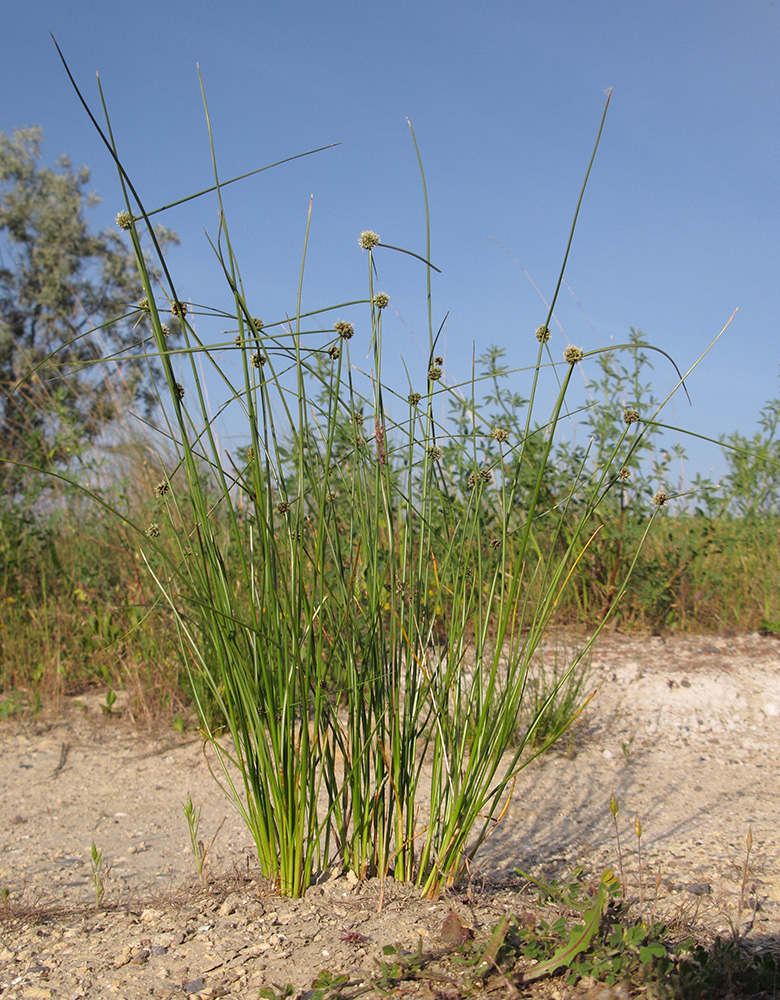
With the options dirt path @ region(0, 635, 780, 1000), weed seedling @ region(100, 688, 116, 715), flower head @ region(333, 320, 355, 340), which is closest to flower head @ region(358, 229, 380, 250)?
flower head @ region(333, 320, 355, 340)

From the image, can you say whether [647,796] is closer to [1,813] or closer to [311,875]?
[311,875]

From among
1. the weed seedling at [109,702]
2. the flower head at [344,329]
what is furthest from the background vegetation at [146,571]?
the flower head at [344,329]

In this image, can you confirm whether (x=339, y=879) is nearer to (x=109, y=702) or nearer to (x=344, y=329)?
(x=344, y=329)

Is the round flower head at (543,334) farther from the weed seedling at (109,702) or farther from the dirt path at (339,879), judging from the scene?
the weed seedling at (109,702)

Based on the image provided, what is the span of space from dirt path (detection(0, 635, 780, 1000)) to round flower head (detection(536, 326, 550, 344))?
117 cm

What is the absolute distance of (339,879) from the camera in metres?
1.79

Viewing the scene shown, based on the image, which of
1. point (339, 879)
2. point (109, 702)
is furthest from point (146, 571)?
point (339, 879)

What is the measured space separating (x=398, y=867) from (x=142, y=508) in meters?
3.69

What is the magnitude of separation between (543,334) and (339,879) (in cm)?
131

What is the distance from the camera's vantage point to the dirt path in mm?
1492

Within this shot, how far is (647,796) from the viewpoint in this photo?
2.85 m

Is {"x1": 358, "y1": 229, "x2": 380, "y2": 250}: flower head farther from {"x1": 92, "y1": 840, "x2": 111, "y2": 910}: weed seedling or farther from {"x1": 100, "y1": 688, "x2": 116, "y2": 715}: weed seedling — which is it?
{"x1": 100, "y1": 688, "x2": 116, "y2": 715}: weed seedling

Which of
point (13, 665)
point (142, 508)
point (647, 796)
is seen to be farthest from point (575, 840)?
point (142, 508)

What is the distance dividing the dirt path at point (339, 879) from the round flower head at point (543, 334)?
1169mm
